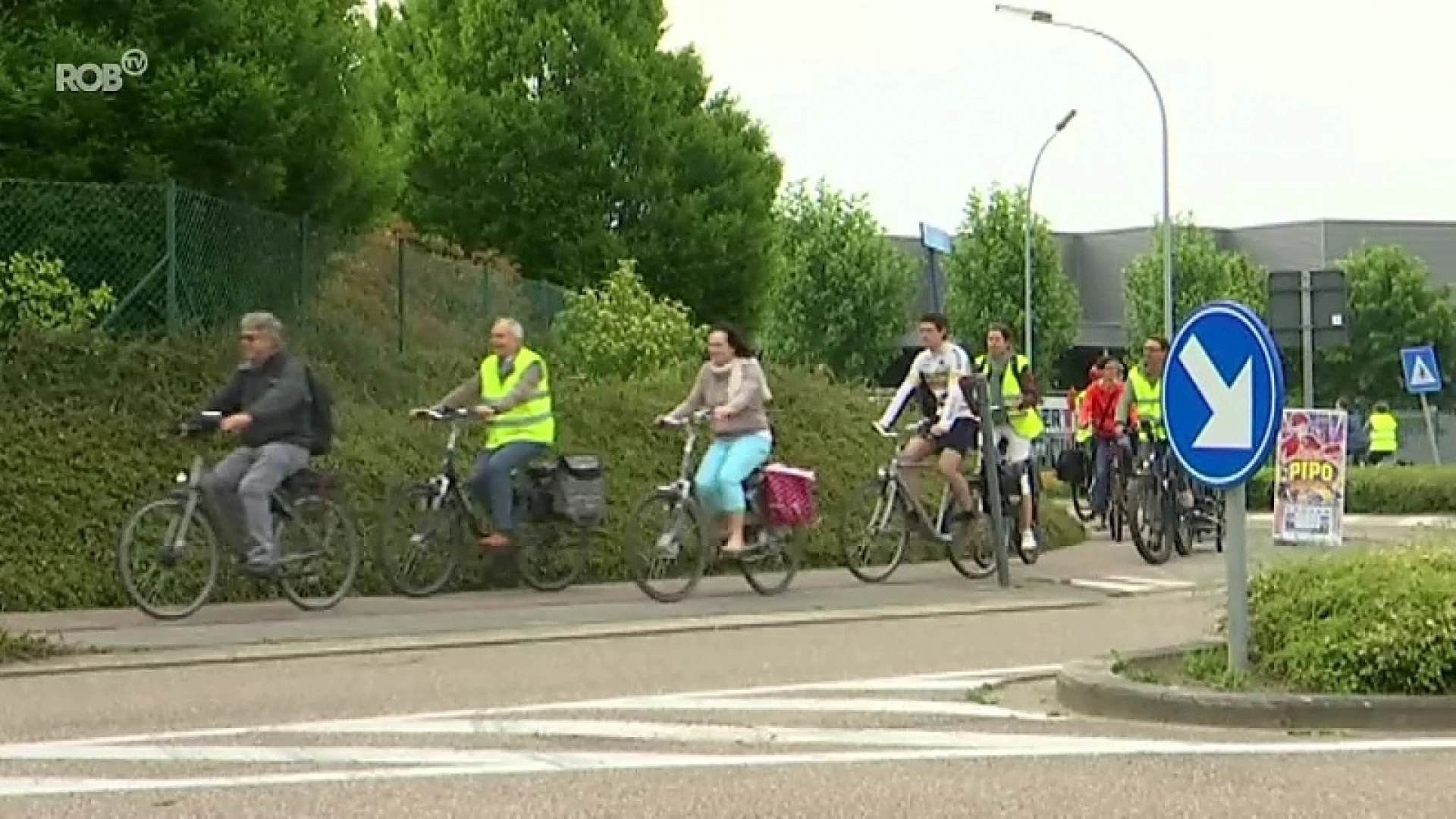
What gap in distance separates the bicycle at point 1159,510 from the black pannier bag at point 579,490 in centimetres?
505

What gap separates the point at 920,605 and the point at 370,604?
354cm

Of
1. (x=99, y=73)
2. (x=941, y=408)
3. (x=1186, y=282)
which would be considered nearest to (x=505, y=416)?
(x=941, y=408)

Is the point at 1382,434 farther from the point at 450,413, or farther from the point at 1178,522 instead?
the point at 450,413

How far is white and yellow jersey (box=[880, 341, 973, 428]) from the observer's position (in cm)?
1501

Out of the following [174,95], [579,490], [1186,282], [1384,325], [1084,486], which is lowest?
[1084,486]

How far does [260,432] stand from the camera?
1270 centimetres

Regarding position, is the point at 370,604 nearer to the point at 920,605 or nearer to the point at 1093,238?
the point at 920,605

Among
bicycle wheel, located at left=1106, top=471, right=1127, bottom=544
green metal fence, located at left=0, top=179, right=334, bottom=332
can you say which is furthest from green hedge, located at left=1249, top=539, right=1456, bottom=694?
green metal fence, located at left=0, top=179, right=334, bottom=332

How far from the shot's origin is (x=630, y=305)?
2347 centimetres

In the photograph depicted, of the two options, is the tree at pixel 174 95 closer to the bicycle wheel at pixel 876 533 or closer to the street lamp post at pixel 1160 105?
the bicycle wheel at pixel 876 533

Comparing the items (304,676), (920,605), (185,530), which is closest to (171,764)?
(304,676)

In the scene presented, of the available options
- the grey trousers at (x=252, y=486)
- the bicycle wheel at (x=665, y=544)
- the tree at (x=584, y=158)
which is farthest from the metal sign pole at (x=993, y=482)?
the tree at (x=584, y=158)

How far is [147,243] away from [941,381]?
601 cm

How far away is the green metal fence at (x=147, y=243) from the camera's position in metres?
15.4
